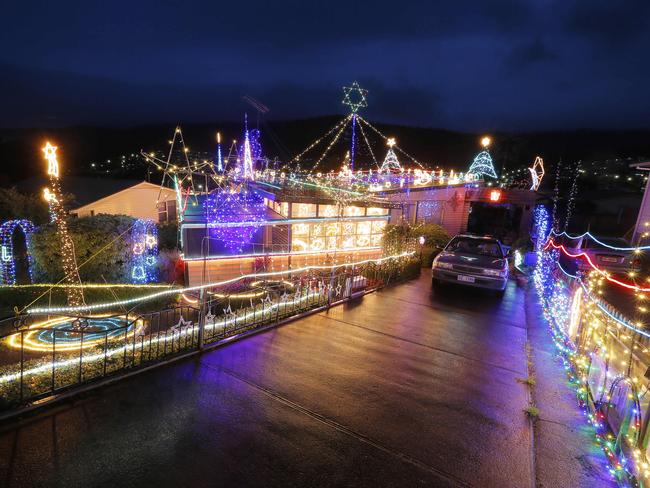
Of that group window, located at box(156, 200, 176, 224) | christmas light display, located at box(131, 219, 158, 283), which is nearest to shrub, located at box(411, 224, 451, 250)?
christmas light display, located at box(131, 219, 158, 283)

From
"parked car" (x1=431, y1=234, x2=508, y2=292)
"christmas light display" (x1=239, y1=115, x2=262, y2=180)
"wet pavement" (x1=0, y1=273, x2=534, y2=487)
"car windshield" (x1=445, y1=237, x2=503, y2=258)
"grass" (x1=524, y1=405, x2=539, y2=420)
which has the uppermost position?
"christmas light display" (x1=239, y1=115, x2=262, y2=180)

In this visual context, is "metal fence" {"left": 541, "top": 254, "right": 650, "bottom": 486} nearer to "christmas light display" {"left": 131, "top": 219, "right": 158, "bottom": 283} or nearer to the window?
"christmas light display" {"left": 131, "top": 219, "right": 158, "bottom": 283}

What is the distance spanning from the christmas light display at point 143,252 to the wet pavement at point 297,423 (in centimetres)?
769

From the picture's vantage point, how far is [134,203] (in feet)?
71.0

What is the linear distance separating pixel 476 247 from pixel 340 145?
25027 mm

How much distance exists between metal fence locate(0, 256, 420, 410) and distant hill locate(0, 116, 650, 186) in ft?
86.7

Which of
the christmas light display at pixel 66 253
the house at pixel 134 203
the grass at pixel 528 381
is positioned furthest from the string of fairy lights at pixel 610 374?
the house at pixel 134 203

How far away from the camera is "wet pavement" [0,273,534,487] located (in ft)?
9.65

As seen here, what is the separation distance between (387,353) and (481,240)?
6.47 metres

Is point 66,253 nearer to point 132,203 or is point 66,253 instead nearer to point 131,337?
point 131,337

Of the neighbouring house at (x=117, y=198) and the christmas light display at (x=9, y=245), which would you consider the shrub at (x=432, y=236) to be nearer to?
the neighbouring house at (x=117, y=198)

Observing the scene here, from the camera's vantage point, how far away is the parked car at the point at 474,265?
29.9 ft

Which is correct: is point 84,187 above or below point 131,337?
above

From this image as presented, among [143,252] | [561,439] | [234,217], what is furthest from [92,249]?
[561,439]
